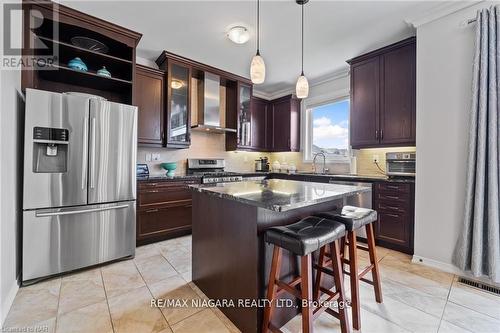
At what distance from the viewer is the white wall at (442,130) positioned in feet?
7.32

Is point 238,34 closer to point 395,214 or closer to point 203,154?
point 203,154

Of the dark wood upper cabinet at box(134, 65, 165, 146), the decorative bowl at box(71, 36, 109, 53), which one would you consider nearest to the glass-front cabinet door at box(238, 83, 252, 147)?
the dark wood upper cabinet at box(134, 65, 165, 146)

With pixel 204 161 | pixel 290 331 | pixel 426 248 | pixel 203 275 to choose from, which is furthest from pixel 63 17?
pixel 426 248

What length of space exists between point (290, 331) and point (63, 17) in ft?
11.9

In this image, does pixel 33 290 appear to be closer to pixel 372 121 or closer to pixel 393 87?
pixel 372 121

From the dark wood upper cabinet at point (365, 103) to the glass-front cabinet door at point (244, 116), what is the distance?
1919 mm

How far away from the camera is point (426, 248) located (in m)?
2.48

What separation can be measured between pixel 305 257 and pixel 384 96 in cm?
279

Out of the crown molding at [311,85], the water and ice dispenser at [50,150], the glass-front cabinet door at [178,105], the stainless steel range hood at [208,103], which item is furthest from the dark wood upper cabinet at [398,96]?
the water and ice dispenser at [50,150]

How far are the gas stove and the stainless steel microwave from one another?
2.26m

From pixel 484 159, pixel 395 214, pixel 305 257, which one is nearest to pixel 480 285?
pixel 395 214

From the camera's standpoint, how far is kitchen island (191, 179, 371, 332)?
1.41 m

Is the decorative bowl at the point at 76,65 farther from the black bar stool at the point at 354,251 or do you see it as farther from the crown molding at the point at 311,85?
the crown molding at the point at 311,85
